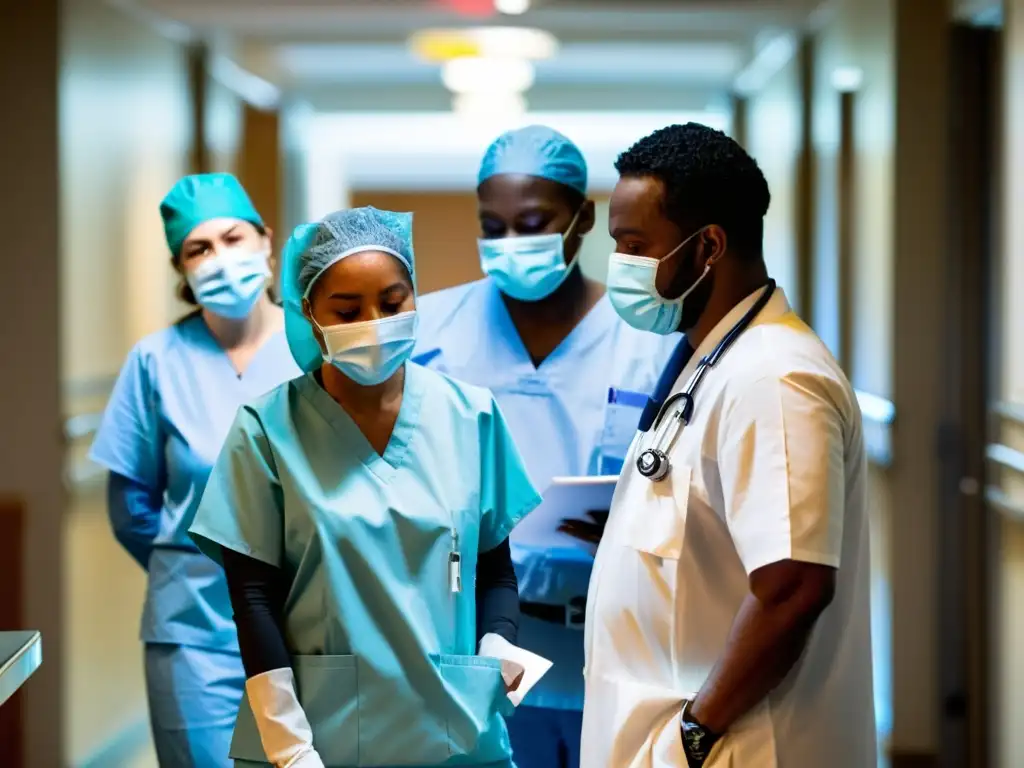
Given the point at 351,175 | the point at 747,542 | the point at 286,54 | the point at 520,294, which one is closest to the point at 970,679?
the point at 520,294

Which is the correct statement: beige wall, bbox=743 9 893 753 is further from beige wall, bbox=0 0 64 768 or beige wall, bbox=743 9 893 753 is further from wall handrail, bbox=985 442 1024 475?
beige wall, bbox=0 0 64 768

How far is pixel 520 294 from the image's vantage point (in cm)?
213

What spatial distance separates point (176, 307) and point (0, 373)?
126cm

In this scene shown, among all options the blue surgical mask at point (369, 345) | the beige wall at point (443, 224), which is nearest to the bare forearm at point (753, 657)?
the blue surgical mask at point (369, 345)

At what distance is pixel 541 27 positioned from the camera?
4457mm

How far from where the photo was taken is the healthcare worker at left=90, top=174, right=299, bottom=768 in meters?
2.17

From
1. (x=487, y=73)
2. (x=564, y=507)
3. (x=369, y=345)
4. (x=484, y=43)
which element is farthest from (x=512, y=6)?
(x=369, y=345)

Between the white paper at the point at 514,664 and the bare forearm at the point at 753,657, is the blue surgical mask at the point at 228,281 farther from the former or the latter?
the bare forearm at the point at 753,657

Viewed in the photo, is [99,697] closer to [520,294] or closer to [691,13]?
[520,294]

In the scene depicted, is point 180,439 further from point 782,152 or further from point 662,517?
point 782,152

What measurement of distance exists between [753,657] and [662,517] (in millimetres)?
181

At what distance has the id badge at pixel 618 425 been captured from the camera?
6.67 ft

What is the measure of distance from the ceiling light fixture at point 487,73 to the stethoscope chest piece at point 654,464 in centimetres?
397

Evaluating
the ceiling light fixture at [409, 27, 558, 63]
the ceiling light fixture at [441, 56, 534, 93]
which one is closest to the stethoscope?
the ceiling light fixture at [409, 27, 558, 63]
